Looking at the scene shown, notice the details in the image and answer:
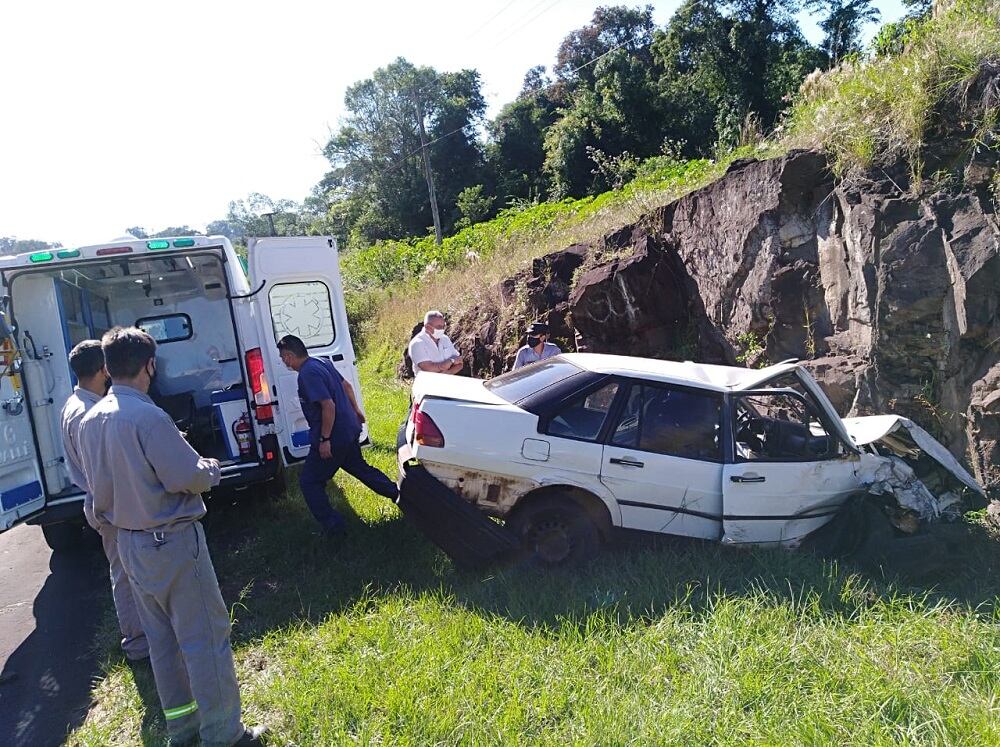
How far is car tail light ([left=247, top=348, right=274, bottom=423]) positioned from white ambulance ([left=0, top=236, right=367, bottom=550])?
1 cm

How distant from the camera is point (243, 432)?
657cm

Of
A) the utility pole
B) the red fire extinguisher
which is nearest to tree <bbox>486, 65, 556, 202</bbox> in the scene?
the utility pole

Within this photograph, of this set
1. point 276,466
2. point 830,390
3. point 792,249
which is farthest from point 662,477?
point 792,249

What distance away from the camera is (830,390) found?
6699mm

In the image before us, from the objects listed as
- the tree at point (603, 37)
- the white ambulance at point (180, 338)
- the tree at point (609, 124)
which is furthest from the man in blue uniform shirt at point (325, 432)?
the tree at point (603, 37)

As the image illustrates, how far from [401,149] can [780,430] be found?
139ft

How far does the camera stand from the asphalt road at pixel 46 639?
3.87 m

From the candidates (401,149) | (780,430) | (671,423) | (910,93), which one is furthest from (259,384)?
(401,149)

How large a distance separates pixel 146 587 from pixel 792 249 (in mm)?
6922

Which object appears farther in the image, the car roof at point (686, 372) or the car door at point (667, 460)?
the car roof at point (686, 372)

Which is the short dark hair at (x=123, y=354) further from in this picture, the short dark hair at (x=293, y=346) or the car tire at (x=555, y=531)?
the car tire at (x=555, y=531)

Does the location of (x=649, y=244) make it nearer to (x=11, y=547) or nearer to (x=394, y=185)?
(x=11, y=547)

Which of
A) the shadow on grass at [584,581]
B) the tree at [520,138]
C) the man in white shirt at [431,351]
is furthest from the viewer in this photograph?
the tree at [520,138]

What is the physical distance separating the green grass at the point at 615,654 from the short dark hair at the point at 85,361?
71.9 inches
